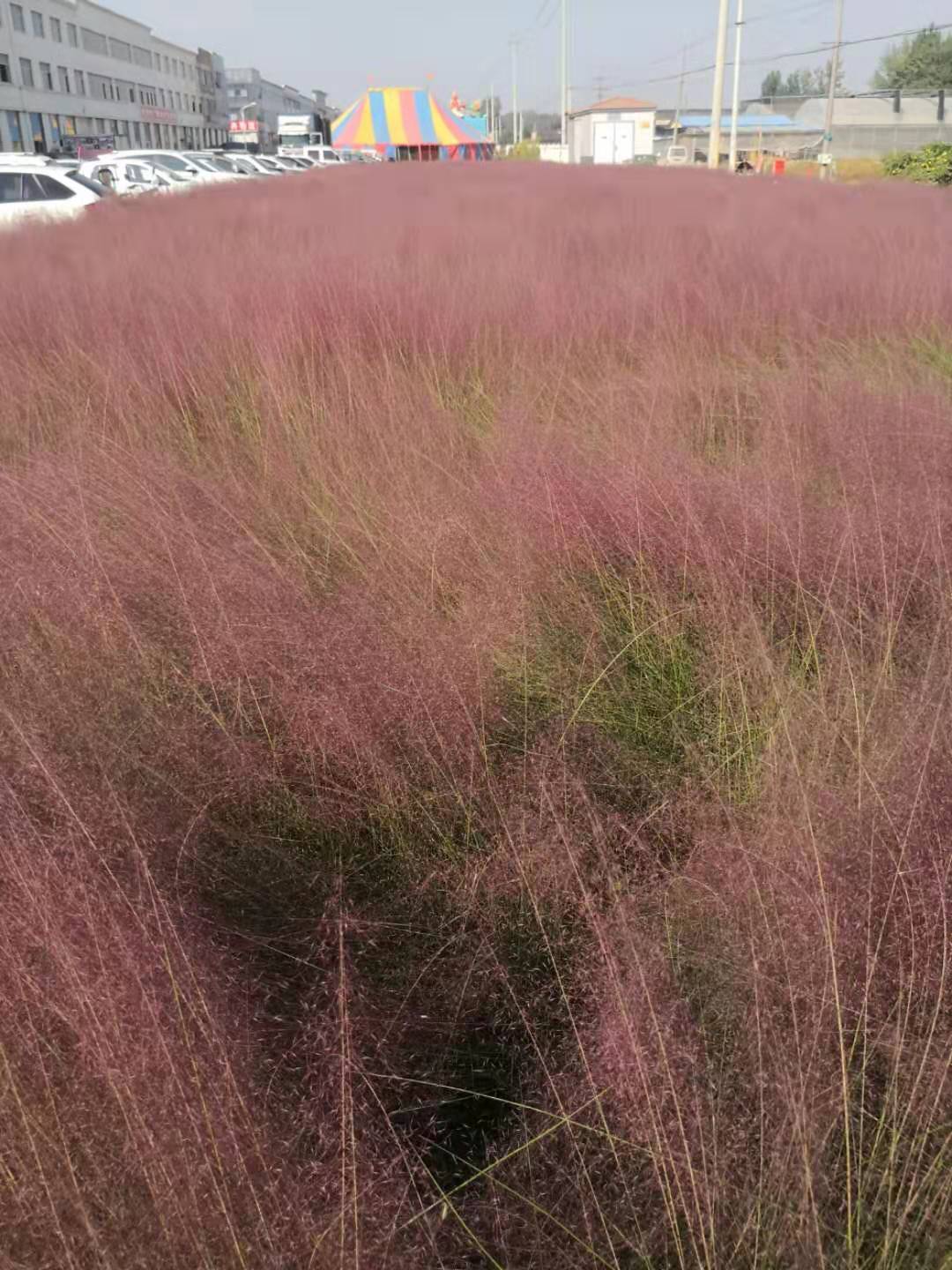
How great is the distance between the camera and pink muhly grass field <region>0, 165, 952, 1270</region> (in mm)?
792

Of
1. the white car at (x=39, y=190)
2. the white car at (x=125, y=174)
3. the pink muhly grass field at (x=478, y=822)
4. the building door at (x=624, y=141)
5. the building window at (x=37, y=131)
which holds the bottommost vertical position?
the pink muhly grass field at (x=478, y=822)

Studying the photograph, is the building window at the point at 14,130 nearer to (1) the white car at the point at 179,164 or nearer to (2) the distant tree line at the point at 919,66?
(1) the white car at the point at 179,164

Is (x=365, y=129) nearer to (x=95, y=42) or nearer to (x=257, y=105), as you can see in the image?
(x=95, y=42)

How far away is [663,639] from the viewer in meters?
1.83

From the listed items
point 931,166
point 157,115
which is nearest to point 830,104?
point 931,166

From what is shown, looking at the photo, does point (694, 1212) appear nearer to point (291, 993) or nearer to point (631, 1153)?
point (631, 1153)

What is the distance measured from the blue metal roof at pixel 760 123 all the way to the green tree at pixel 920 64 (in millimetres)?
11746

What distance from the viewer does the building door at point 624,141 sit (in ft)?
119

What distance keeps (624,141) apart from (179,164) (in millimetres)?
24475

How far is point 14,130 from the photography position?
35062 mm

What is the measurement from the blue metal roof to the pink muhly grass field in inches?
1543

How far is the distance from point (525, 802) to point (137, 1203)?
2.53 ft

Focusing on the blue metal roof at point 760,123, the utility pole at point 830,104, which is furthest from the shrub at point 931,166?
the blue metal roof at point 760,123

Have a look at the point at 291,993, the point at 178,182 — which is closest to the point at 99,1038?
the point at 291,993
